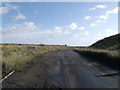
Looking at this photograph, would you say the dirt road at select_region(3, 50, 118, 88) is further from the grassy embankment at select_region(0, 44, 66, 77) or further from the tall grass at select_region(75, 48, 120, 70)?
the tall grass at select_region(75, 48, 120, 70)

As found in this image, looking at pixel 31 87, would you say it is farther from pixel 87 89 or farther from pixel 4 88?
pixel 87 89

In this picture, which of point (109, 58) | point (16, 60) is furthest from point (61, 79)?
point (16, 60)

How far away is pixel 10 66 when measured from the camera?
20.4m

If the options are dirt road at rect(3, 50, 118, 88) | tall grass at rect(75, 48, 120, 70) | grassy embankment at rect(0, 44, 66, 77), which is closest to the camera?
dirt road at rect(3, 50, 118, 88)

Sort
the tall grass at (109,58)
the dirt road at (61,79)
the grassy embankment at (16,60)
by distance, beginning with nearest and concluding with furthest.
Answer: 1. the dirt road at (61,79)
2. the grassy embankment at (16,60)
3. the tall grass at (109,58)

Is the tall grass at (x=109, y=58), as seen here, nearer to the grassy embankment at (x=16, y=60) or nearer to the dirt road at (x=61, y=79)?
the dirt road at (x=61, y=79)

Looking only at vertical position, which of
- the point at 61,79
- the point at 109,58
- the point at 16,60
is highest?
the point at 109,58

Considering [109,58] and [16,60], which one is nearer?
[109,58]

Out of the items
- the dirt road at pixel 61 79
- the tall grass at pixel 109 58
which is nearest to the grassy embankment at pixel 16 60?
the dirt road at pixel 61 79

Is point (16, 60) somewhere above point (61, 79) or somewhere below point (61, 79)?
above

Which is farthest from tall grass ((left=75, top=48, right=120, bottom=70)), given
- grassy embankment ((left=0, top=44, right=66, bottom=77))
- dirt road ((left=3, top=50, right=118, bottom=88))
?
grassy embankment ((left=0, top=44, right=66, bottom=77))

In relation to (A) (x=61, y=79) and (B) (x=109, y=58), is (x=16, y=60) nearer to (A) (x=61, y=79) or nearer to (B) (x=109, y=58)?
(B) (x=109, y=58)

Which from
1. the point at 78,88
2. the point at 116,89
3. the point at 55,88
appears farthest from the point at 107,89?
the point at 55,88

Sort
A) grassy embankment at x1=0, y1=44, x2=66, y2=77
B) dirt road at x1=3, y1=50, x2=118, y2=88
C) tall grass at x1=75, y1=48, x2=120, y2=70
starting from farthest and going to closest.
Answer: tall grass at x1=75, y1=48, x2=120, y2=70
grassy embankment at x1=0, y1=44, x2=66, y2=77
dirt road at x1=3, y1=50, x2=118, y2=88
